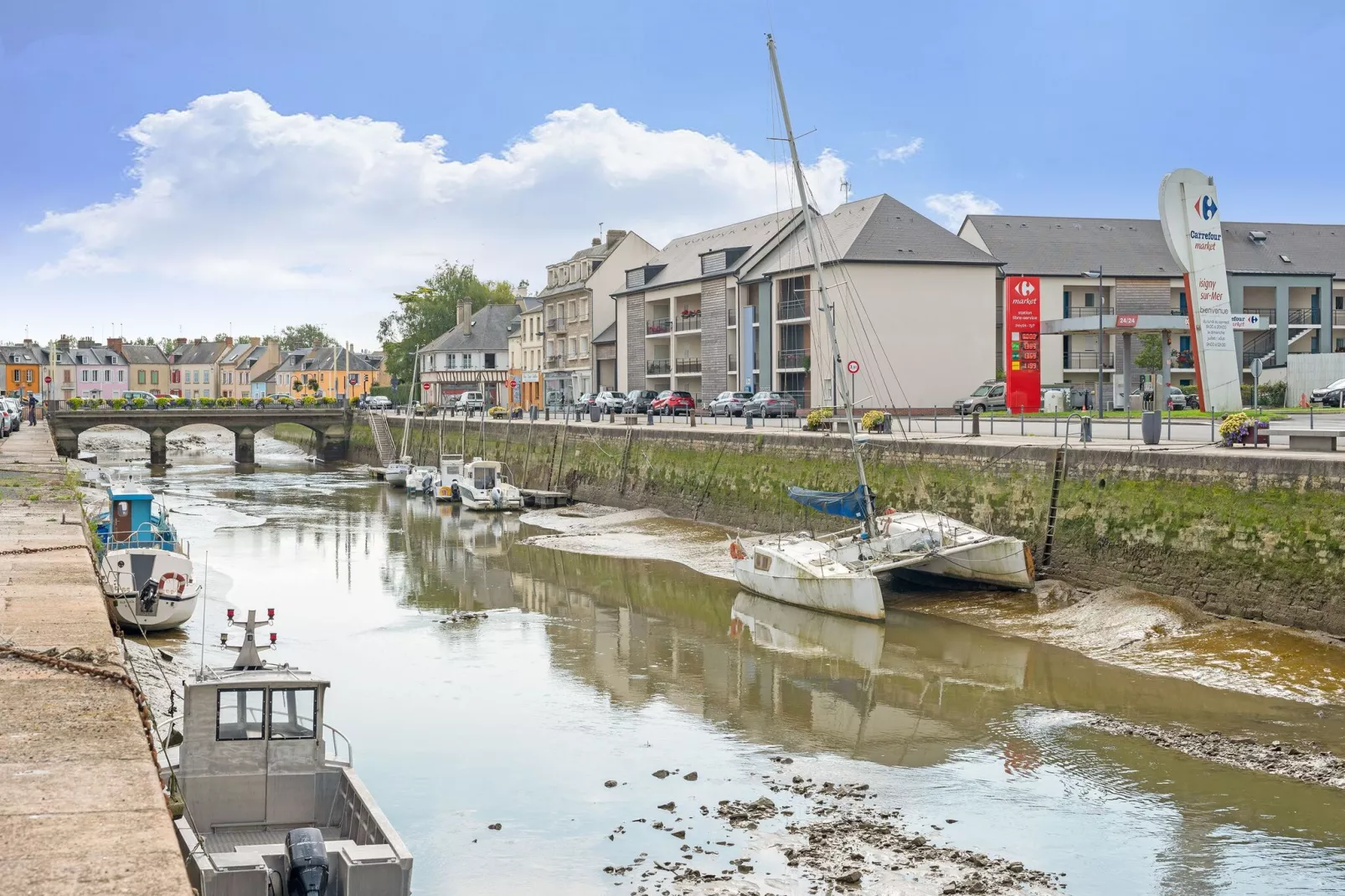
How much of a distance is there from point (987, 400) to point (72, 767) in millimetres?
46073

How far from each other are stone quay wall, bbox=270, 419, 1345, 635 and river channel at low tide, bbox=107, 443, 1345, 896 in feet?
11.6

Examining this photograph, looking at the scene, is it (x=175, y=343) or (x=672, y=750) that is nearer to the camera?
(x=672, y=750)

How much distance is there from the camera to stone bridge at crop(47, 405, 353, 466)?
245 feet

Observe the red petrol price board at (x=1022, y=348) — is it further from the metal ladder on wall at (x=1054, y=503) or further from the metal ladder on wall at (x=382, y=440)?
the metal ladder on wall at (x=382, y=440)

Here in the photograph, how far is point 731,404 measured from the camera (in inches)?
2288

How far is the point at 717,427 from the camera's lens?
46.1 m

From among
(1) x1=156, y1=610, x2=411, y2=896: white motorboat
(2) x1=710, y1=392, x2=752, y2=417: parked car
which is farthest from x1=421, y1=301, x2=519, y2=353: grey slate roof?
(1) x1=156, y1=610, x2=411, y2=896: white motorboat

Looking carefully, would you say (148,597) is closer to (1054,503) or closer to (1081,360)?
(1054,503)

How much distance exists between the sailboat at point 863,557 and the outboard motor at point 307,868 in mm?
15672

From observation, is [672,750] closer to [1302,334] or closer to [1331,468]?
[1331,468]

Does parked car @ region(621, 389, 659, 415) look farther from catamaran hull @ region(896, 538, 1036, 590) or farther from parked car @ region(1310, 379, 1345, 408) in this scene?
catamaran hull @ region(896, 538, 1036, 590)

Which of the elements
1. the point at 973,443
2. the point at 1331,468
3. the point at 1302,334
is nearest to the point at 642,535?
the point at 973,443

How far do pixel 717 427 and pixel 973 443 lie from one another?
15525 millimetres

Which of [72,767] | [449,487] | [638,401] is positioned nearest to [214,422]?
[638,401]
